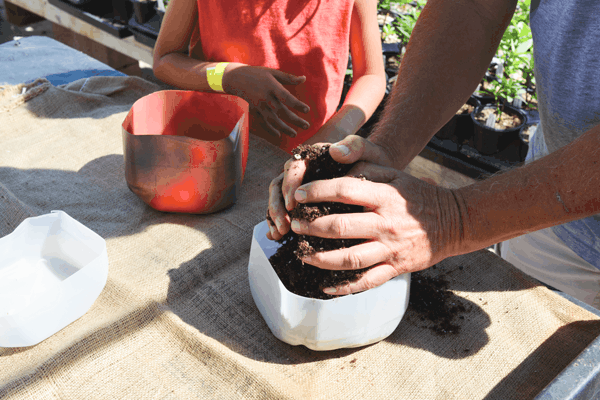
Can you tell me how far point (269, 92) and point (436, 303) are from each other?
0.72m

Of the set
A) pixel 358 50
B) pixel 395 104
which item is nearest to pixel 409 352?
pixel 395 104

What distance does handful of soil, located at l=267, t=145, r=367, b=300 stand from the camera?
76 centimetres

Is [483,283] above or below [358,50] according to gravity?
below

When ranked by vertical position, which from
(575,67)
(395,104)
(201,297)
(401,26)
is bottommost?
(201,297)

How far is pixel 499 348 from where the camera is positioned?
833 mm

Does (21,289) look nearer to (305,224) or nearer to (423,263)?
(305,224)

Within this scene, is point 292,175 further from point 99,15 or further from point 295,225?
point 99,15

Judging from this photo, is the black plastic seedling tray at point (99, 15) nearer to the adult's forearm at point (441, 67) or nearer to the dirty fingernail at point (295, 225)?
the adult's forearm at point (441, 67)

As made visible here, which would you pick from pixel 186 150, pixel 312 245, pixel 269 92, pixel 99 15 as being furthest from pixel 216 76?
pixel 99 15

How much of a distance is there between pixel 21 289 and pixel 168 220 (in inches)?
13.6

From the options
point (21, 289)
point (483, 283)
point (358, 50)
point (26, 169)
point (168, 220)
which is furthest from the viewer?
point (358, 50)

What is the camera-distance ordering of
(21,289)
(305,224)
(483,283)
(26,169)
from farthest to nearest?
(26,169) < (483,283) < (21,289) < (305,224)

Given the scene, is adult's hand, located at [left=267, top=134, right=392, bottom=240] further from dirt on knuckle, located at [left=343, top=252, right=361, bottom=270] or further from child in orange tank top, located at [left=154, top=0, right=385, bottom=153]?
child in orange tank top, located at [left=154, top=0, right=385, bottom=153]

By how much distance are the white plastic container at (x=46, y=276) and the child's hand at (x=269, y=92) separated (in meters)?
0.60
